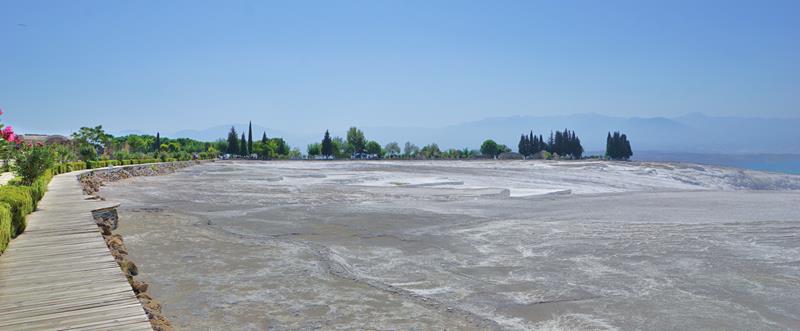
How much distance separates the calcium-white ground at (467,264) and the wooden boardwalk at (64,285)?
3.28ft

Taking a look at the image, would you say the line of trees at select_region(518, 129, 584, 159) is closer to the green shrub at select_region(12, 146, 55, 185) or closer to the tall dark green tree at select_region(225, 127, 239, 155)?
the tall dark green tree at select_region(225, 127, 239, 155)

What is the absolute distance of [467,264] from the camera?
9617mm

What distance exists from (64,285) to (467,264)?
591 cm

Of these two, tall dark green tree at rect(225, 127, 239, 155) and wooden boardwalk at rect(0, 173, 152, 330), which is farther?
tall dark green tree at rect(225, 127, 239, 155)

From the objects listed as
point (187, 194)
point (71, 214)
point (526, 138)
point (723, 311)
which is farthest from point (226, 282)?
point (526, 138)

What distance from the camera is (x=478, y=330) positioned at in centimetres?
637

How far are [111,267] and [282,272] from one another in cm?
284

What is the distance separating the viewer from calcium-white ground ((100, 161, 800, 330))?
6.88 m

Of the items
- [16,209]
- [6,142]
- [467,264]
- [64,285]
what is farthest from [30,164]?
[467,264]

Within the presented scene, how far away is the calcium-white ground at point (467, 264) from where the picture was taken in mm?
6883

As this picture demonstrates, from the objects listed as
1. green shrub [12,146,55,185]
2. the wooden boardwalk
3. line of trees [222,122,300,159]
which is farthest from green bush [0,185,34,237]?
line of trees [222,122,300,159]

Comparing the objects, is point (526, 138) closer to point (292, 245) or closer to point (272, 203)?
point (272, 203)

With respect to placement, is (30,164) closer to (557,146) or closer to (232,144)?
(232,144)

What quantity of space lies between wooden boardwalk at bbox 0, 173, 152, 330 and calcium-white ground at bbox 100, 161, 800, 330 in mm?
1001
